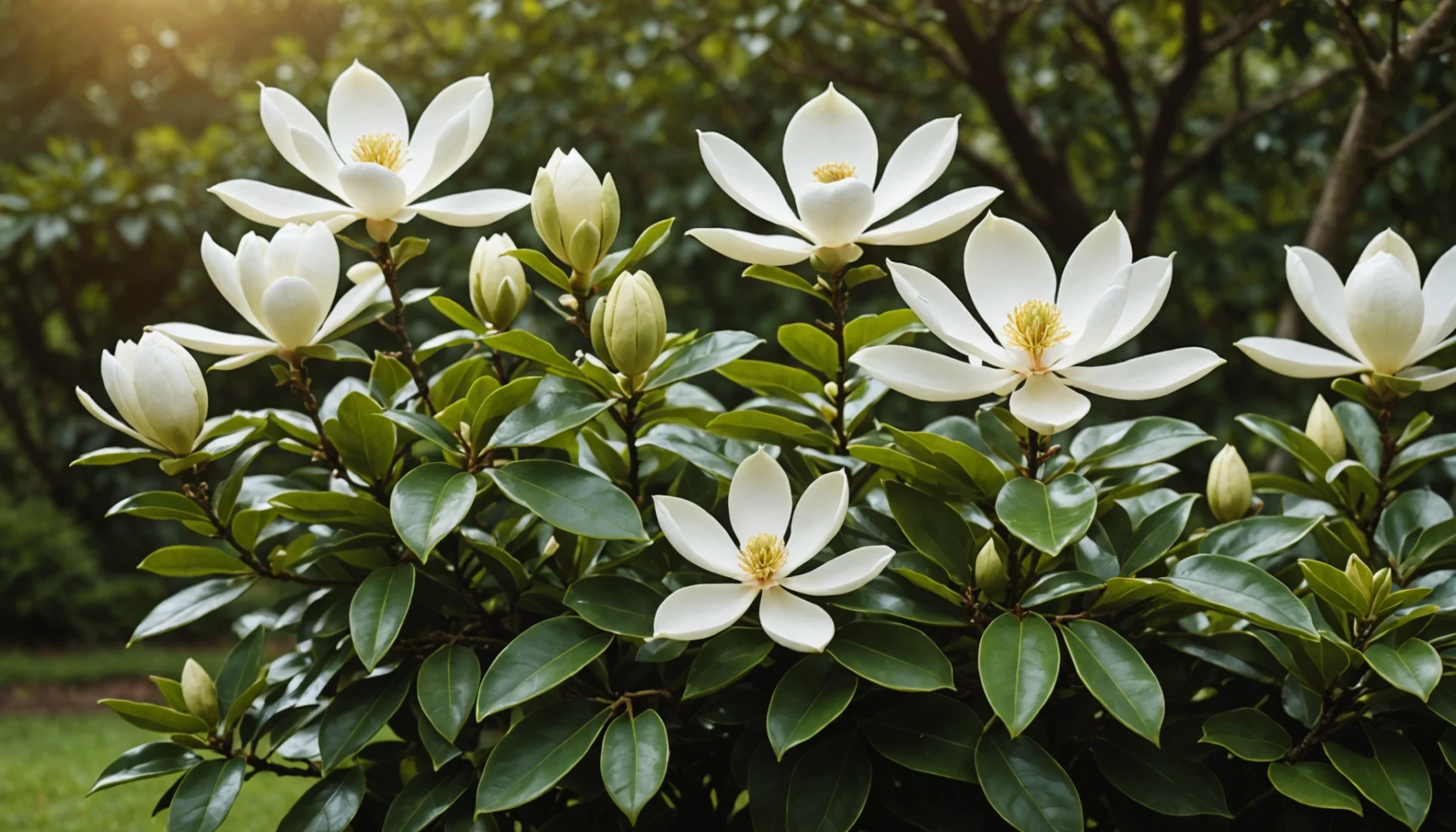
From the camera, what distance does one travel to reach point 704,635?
40.1 inches

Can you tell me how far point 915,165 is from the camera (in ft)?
4.08

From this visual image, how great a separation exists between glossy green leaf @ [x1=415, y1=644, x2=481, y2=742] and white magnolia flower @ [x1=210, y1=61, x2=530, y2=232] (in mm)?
460

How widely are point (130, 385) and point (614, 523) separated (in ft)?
1.76

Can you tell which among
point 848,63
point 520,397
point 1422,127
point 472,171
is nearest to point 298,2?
point 472,171

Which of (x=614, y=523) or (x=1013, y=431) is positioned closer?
(x=614, y=523)

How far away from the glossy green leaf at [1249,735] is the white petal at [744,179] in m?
0.66

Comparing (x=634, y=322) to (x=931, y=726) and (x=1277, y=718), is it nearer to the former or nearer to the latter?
(x=931, y=726)

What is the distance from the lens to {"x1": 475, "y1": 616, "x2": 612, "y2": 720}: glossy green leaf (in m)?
1.04

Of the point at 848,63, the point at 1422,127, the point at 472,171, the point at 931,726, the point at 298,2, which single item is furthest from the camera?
the point at 298,2

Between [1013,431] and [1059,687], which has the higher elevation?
[1013,431]

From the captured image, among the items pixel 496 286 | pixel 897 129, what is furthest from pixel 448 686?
pixel 897 129

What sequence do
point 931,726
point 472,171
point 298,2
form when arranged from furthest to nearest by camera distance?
point 298,2, point 472,171, point 931,726

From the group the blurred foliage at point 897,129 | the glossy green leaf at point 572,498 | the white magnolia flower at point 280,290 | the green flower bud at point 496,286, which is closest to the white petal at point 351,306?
the white magnolia flower at point 280,290

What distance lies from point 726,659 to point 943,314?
41cm
